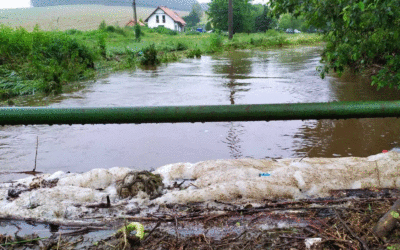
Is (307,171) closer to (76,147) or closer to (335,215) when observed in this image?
(335,215)

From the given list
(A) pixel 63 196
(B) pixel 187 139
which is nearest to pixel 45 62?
(B) pixel 187 139

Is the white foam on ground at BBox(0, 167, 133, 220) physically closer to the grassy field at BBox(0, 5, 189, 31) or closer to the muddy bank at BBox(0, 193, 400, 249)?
the muddy bank at BBox(0, 193, 400, 249)

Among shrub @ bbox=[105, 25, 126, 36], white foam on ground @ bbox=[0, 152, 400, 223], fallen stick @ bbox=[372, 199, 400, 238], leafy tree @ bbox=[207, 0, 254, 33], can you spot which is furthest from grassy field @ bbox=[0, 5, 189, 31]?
fallen stick @ bbox=[372, 199, 400, 238]

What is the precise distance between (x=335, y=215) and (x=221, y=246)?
0.62 meters

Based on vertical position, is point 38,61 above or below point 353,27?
below

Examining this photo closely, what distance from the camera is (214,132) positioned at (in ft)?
16.0

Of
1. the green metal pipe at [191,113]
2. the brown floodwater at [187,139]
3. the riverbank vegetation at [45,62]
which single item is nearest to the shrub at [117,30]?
the riverbank vegetation at [45,62]

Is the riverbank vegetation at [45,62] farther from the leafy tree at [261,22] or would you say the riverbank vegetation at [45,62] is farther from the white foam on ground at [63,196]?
the leafy tree at [261,22]

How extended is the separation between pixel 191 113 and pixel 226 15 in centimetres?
5453

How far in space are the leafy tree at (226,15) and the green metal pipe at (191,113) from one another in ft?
173

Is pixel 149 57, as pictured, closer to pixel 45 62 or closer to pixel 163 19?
pixel 45 62

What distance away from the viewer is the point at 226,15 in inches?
2098

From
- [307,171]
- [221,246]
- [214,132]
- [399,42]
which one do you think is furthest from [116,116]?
[214,132]

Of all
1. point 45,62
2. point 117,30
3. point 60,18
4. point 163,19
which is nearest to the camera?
point 45,62
